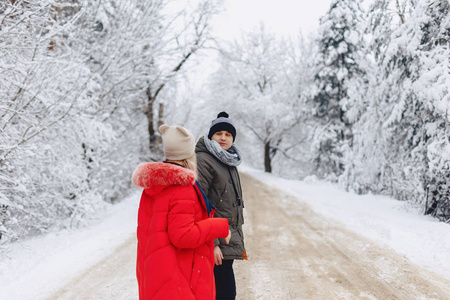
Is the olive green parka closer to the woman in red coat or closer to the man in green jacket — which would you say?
the man in green jacket

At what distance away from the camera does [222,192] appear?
8.02 feet

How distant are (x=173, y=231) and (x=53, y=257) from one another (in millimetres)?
4389

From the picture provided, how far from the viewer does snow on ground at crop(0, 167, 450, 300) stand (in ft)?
13.7

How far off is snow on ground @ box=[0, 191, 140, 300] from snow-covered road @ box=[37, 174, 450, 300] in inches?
8.5

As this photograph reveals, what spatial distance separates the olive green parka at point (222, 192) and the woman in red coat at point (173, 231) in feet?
1.24

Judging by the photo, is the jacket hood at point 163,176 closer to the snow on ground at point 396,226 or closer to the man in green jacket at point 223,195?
the man in green jacket at point 223,195

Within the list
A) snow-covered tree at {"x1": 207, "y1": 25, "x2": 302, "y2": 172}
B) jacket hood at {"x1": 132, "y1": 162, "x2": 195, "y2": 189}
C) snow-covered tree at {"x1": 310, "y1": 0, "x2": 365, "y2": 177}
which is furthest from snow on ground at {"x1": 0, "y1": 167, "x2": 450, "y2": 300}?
snow-covered tree at {"x1": 207, "y1": 25, "x2": 302, "y2": 172}

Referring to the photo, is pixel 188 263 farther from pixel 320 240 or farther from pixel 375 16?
pixel 375 16

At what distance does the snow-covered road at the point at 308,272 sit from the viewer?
367cm

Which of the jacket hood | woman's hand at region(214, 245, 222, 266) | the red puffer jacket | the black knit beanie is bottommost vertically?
woman's hand at region(214, 245, 222, 266)

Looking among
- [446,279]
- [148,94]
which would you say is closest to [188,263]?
[446,279]

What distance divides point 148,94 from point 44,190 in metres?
7.15

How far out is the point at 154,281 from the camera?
5.91 feet

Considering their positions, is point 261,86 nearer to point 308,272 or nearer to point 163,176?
point 308,272
